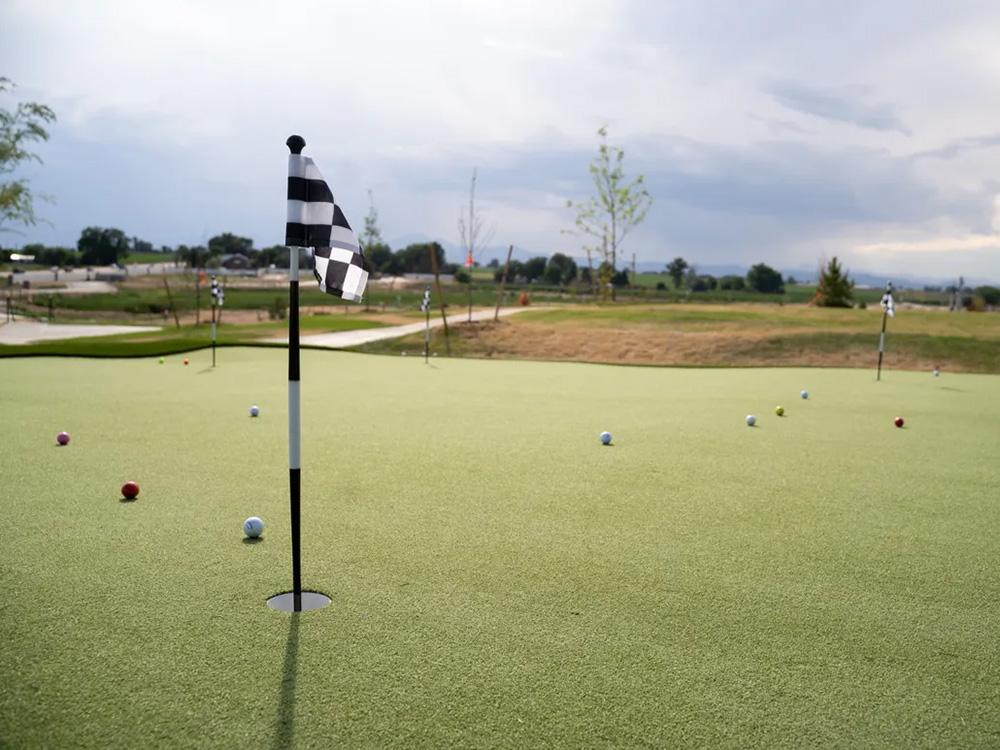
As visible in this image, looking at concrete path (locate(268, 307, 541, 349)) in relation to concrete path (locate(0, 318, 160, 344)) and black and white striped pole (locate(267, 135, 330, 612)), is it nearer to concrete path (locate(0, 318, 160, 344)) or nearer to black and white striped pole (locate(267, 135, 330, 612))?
concrete path (locate(0, 318, 160, 344))

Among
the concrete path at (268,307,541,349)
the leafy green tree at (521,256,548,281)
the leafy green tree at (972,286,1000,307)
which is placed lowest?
the concrete path at (268,307,541,349)

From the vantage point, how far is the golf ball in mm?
5223

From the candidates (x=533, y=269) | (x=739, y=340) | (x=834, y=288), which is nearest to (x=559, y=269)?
(x=533, y=269)

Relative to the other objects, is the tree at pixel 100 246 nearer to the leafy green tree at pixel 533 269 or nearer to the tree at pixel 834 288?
the leafy green tree at pixel 533 269

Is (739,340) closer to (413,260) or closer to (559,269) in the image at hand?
(559,269)

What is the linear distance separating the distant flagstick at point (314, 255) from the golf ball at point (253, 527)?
3.35 ft

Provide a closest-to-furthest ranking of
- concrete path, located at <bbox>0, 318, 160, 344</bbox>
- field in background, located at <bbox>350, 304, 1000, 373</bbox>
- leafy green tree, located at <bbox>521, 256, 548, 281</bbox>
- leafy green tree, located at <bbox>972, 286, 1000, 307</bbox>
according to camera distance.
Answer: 1. field in background, located at <bbox>350, 304, 1000, 373</bbox>
2. concrete path, located at <bbox>0, 318, 160, 344</bbox>
3. leafy green tree, located at <bbox>972, 286, 1000, 307</bbox>
4. leafy green tree, located at <bbox>521, 256, 548, 281</bbox>

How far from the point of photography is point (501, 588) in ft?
14.6

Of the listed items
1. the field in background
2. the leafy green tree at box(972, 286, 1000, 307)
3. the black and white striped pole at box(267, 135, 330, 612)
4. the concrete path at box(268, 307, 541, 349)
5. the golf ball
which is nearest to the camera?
the black and white striped pole at box(267, 135, 330, 612)

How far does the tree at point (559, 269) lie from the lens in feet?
384

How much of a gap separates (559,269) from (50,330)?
94030mm

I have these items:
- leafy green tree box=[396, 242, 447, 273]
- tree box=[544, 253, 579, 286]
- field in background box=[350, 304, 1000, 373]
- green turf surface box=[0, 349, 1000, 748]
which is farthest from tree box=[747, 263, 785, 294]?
green turf surface box=[0, 349, 1000, 748]

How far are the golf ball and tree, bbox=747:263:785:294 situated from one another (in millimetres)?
106516

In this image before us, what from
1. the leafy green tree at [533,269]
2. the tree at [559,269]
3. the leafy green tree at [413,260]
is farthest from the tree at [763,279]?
the leafy green tree at [413,260]
